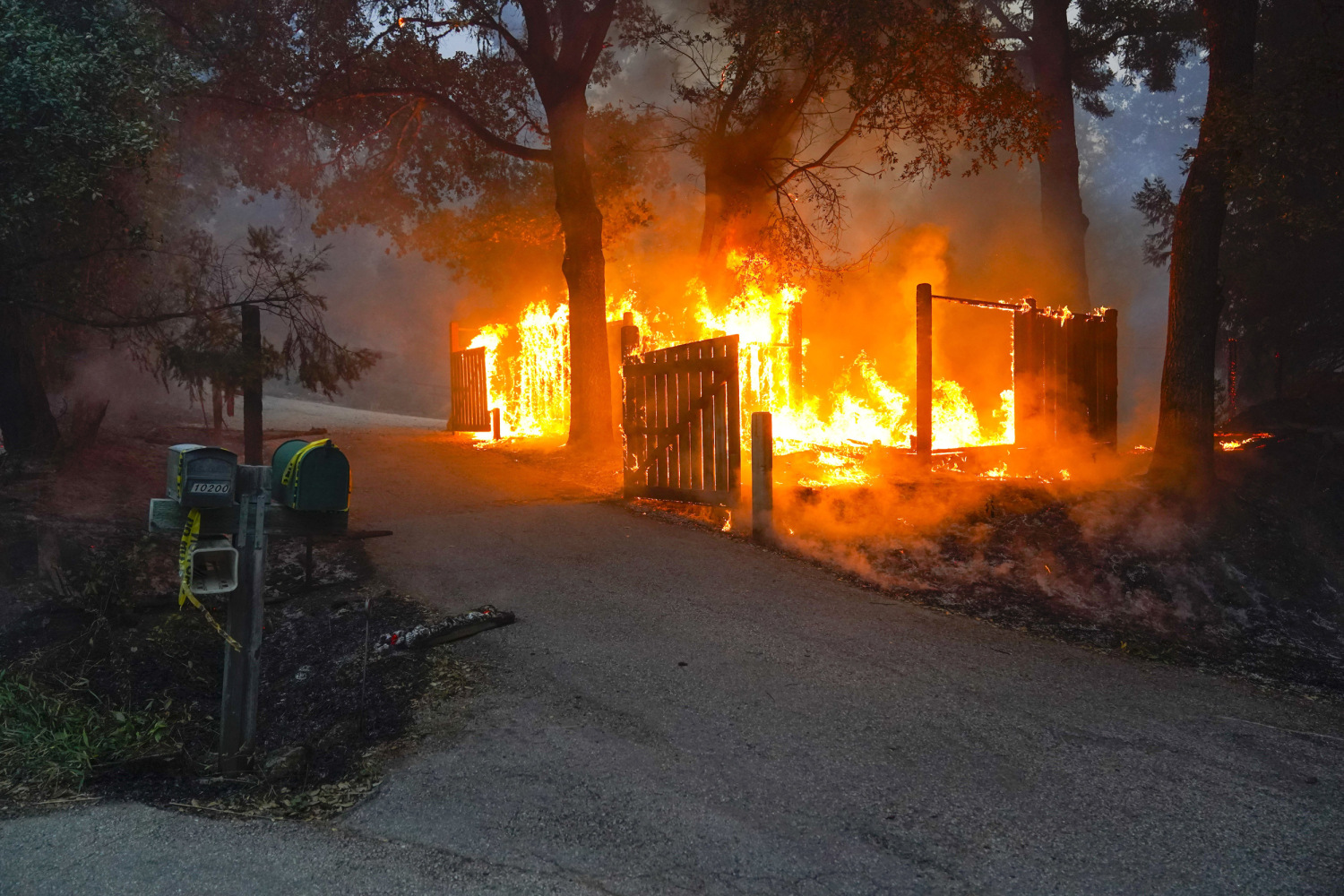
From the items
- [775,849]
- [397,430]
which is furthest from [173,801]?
[397,430]

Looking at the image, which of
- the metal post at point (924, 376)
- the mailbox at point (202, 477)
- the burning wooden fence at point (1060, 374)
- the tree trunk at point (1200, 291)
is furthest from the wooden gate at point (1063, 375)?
the mailbox at point (202, 477)

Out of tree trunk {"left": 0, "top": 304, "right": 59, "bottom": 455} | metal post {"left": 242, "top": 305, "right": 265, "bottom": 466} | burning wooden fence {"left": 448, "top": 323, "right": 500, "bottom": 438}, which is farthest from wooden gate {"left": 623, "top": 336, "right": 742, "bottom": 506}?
burning wooden fence {"left": 448, "top": 323, "right": 500, "bottom": 438}

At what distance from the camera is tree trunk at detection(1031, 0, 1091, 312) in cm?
1873

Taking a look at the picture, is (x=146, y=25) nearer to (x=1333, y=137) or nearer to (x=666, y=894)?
(x=666, y=894)

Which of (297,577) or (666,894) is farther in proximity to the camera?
(297,577)

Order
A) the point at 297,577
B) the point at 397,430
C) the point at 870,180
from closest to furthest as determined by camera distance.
→ the point at 297,577
the point at 397,430
the point at 870,180

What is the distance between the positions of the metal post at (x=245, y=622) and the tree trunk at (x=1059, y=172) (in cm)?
1771

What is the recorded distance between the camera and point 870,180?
135 ft

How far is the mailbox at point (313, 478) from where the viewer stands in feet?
14.2

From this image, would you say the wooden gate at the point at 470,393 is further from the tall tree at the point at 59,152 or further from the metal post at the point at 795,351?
the tall tree at the point at 59,152

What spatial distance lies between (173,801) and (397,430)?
50.5 ft

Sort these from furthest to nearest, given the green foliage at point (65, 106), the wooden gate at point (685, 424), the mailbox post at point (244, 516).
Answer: the wooden gate at point (685, 424) → the green foliage at point (65, 106) → the mailbox post at point (244, 516)

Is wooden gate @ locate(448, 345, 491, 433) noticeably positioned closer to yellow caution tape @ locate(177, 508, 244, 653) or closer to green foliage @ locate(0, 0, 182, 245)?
green foliage @ locate(0, 0, 182, 245)

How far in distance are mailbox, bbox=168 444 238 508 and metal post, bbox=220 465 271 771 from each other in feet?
0.45
